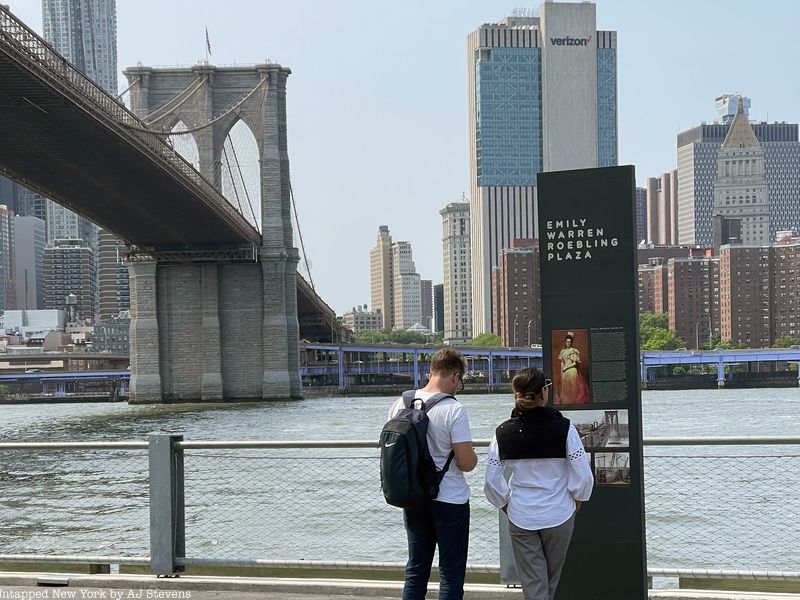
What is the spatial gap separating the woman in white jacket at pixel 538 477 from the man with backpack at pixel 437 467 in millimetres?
170

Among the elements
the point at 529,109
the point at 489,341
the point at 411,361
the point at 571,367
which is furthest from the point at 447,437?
the point at 529,109

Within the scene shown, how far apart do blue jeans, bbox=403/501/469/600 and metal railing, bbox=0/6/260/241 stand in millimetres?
27895

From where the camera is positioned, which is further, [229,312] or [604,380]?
[229,312]

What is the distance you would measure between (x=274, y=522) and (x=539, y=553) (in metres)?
4.61

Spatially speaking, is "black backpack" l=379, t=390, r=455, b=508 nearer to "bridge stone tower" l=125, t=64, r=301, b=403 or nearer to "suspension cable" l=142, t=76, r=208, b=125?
"bridge stone tower" l=125, t=64, r=301, b=403

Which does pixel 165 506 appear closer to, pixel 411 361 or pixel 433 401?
pixel 433 401

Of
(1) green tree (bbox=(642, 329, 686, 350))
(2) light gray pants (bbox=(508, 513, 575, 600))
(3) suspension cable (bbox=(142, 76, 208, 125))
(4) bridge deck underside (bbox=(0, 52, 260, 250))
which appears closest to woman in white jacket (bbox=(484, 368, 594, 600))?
(2) light gray pants (bbox=(508, 513, 575, 600))

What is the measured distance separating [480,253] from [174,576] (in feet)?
624

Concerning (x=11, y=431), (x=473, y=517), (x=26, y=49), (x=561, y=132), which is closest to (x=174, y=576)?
(x=473, y=517)

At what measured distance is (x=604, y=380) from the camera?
6598mm

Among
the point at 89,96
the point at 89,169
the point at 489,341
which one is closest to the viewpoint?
the point at 89,96

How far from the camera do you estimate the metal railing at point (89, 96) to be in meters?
32.8

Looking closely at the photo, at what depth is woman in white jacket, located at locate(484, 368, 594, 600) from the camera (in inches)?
231

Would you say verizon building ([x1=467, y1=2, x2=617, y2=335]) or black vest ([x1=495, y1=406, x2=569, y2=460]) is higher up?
verizon building ([x1=467, y1=2, x2=617, y2=335])
